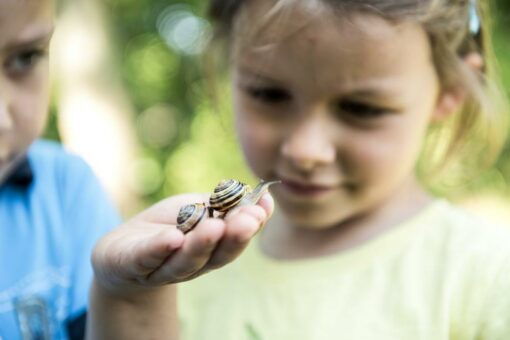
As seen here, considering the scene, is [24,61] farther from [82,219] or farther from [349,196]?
[349,196]

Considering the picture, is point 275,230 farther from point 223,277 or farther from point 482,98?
point 482,98

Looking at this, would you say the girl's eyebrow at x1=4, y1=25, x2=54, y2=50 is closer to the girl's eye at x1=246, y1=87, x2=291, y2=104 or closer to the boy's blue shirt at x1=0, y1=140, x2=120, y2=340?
the boy's blue shirt at x1=0, y1=140, x2=120, y2=340

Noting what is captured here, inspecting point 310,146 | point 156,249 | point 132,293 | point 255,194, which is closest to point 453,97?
point 310,146

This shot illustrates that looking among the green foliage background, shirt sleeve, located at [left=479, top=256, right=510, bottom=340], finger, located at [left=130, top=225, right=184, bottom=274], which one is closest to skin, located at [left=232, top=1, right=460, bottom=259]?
shirt sleeve, located at [left=479, top=256, right=510, bottom=340]

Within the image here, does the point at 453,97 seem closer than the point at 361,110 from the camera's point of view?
No

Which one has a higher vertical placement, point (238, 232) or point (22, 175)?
point (22, 175)

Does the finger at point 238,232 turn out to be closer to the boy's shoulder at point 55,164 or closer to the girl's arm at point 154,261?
the girl's arm at point 154,261

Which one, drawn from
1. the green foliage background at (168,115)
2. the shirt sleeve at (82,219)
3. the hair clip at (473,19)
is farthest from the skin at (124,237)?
the green foliage background at (168,115)
